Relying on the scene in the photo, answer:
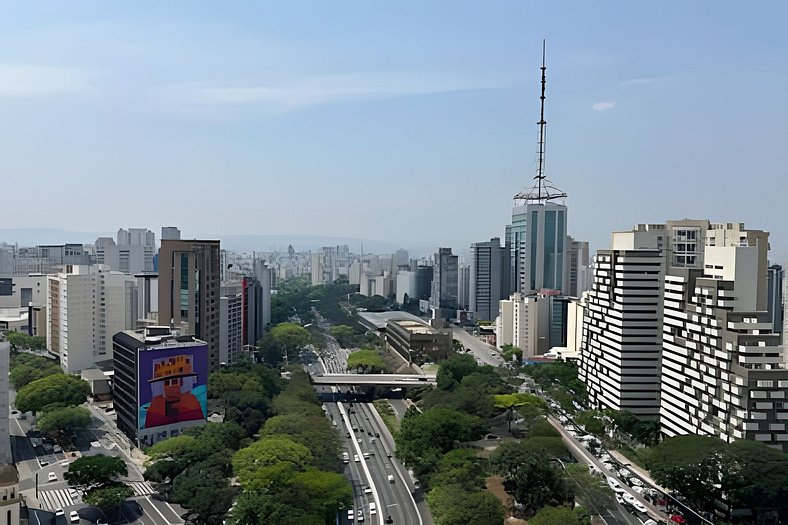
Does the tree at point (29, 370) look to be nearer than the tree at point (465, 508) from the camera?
No

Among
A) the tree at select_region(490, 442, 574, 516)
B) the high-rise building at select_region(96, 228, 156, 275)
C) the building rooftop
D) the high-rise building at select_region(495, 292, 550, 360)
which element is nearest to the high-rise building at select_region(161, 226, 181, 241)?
the high-rise building at select_region(96, 228, 156, 275)

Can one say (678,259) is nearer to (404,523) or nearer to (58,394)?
(404,523)

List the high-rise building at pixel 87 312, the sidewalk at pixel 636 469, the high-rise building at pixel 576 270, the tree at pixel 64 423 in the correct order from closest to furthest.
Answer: the sidewalk at pixel 636 469 → the tree at pixel 64 423 → the high-rise building at pixel 87 312 → the high-rise building at pixel 576 270

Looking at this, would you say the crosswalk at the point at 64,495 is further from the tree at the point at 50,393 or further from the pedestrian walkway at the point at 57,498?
the tree at the point at 50,393

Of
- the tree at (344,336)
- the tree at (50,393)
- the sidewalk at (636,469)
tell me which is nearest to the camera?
the sidewalk at (636,469)

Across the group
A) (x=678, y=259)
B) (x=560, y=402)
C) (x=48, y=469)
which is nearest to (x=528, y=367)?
(x=560, y=402)

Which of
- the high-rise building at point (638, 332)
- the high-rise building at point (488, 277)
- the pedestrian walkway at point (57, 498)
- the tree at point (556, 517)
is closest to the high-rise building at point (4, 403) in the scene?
the pedestrian walkway at point (57, 498)
